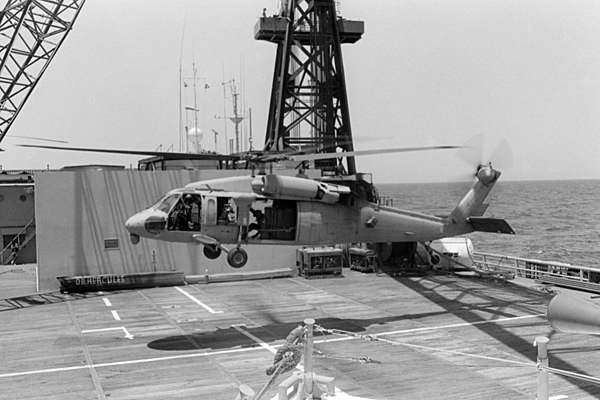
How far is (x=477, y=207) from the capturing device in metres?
18.4

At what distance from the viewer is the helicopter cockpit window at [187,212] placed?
578 inches

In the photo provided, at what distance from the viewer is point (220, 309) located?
60.1 ft

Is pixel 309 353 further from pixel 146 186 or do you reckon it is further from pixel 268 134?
pixel 268 134

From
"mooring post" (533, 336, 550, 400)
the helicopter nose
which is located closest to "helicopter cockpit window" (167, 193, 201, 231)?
the helicopter nose

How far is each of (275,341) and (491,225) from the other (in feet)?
25.4

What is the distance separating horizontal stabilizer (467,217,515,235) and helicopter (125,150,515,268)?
1.4 inches

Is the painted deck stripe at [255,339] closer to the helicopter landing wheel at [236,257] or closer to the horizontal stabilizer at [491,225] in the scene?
the helicopter landing wheel at [236,257]

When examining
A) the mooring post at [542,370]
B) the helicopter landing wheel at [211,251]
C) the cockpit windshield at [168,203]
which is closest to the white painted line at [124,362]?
the helicopter landing wheel at [211,251]

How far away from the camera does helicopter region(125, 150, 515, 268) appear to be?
14.7 m

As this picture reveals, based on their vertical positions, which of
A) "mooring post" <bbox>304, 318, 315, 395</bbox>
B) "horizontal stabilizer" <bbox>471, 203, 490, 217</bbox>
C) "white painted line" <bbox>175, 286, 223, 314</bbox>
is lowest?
"white painted line" <bbox>175, 286, 223, 314</bbox>

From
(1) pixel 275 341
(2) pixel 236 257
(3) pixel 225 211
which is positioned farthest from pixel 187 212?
(1) pixel 275 341

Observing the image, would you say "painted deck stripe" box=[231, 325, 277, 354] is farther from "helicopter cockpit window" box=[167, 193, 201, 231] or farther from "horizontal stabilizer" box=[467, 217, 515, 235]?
"horizontal stabilizer" box=[467, 217, 515, 235]

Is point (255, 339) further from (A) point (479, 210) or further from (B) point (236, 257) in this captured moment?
(A) point (479, 210)

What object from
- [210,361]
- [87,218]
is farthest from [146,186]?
[210,361]
